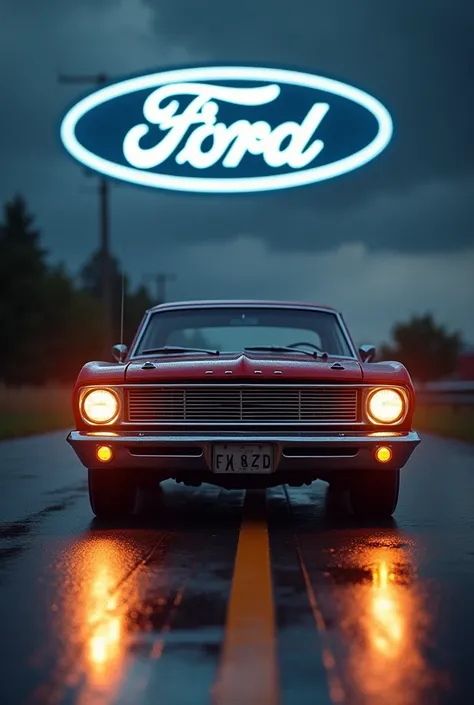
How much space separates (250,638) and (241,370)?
3080 millimetres

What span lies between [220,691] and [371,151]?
56.4ft

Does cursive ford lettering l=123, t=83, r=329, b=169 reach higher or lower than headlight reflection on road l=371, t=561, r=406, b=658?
higher

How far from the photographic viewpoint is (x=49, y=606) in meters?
4.66

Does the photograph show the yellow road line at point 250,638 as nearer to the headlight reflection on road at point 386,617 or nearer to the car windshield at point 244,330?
the headlight reflection on road at point 386,617

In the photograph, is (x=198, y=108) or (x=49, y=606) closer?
(x=49, y=606)

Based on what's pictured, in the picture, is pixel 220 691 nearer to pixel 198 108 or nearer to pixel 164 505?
pixel 164 505

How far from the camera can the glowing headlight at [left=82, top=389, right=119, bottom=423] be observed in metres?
7.14

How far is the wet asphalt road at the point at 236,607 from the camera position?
347cm

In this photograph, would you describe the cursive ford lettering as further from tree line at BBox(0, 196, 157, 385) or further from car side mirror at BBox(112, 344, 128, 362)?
tree line at BBox(0, 196, 157, 385)

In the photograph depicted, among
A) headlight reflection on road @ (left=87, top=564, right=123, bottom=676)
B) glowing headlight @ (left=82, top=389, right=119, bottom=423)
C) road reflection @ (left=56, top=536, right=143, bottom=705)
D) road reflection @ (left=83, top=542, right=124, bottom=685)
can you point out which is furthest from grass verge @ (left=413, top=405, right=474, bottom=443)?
headlight reflection on road @ (left=87, top=564, right=123, bottom=676)

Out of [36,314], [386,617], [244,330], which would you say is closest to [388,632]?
[386,617]

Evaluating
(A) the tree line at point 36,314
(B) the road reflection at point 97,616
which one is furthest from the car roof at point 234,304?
(A) the tree line at point 36,314

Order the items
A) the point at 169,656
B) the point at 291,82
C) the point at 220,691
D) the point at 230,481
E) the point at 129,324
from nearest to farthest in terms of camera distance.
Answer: the point at 220,691 < the point at 169,656 < the point at 230,481 < the point at 291,82 < the point at 129,324

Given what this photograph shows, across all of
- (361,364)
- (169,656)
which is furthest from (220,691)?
(361,364)
